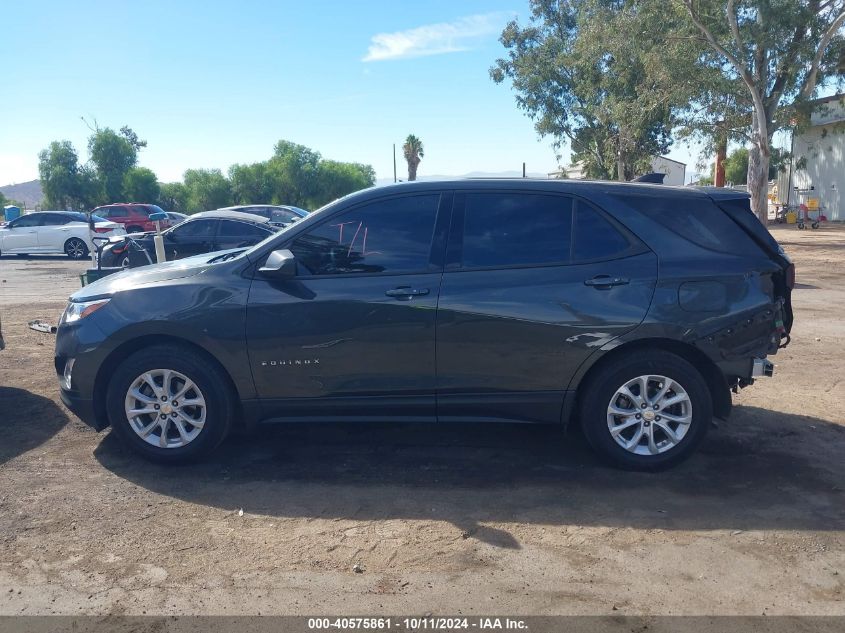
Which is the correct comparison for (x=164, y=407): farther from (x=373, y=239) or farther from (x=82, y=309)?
(x=373, y=239)

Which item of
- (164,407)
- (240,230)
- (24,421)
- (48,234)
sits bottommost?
(24,421)

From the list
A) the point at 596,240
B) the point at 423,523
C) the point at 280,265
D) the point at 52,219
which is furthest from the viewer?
the point at 52,219

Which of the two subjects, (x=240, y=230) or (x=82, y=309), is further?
(x=240, y=230)

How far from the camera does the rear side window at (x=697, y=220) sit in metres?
4.96

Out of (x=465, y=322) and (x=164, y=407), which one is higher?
(x=465, y=322)

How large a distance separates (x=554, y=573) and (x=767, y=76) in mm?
25247

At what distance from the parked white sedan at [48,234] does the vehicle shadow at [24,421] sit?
18532mm

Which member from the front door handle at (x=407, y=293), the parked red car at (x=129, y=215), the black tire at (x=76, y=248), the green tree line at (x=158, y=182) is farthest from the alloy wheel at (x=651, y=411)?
the green tree line at (x=158, y=182)

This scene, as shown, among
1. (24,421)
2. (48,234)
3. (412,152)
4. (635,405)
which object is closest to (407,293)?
(635,405)

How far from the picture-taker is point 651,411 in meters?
4.85

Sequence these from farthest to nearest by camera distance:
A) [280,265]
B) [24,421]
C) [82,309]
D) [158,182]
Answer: [158,182]
[24,421]
[82,309]
[280,265]

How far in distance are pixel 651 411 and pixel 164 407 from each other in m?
3.28

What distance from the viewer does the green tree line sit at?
50.2 metres

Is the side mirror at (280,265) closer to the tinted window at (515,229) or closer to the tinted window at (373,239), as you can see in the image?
the tinted window at (373,239)
